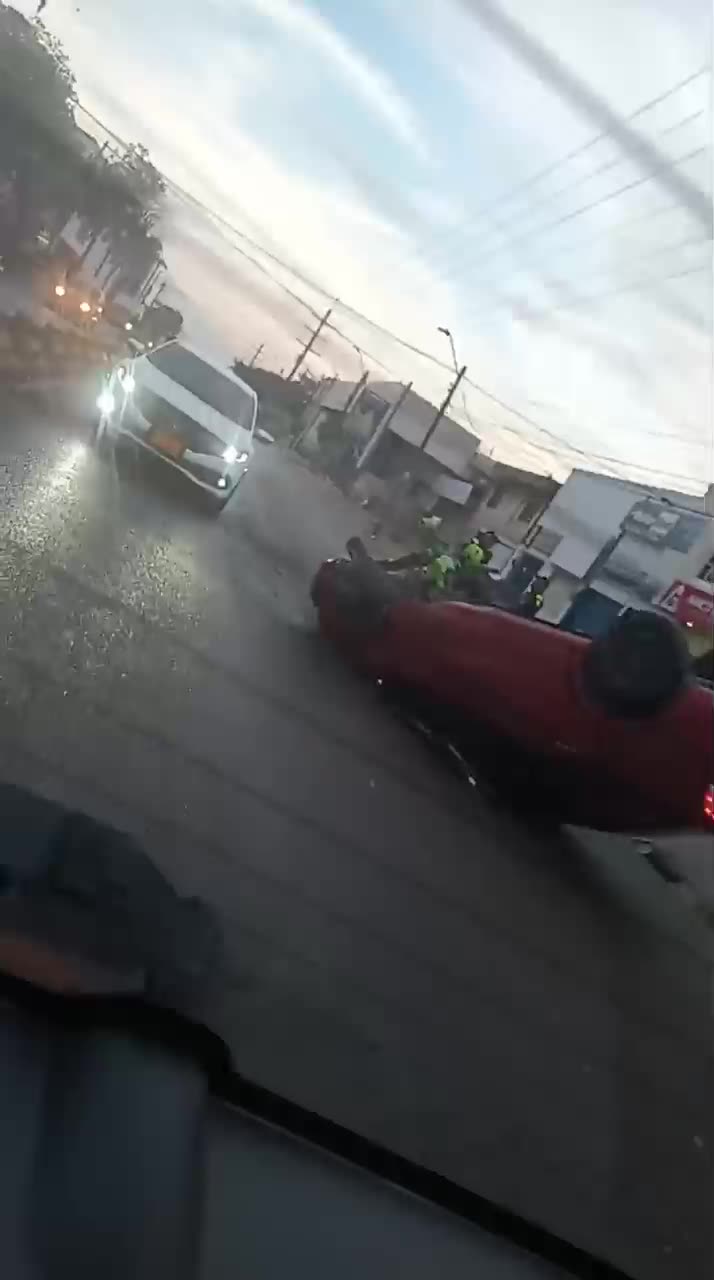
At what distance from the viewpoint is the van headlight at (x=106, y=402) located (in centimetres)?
223

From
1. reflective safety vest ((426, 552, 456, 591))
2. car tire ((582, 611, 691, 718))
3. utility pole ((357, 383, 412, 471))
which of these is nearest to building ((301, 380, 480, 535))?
utility pole ((357, 383, 412, 471))

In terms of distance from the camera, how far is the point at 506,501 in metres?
2.26

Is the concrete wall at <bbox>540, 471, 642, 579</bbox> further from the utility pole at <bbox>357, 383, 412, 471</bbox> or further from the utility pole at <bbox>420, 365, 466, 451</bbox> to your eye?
the utility pole at <bbox>357, 383, 412, 471</bbox>

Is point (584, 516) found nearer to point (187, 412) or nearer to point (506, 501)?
point (506, 501)

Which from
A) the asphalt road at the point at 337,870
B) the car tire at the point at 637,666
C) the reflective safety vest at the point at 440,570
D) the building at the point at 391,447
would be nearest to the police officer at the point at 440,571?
the reflective safety vest at the point at 440,570

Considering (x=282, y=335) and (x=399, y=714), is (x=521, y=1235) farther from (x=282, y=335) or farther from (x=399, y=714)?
(x=282, y=335)

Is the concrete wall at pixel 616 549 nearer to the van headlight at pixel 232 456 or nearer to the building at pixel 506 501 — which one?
the building at pixel 506 501

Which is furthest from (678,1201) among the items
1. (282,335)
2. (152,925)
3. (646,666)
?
(282,335)

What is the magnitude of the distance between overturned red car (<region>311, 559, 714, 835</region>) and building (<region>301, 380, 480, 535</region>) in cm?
20

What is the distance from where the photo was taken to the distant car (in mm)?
2170

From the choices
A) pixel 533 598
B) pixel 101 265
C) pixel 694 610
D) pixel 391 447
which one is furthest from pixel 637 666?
pixel 101 265

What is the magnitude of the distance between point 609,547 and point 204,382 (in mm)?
880

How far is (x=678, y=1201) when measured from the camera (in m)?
2.00

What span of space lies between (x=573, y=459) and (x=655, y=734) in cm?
65
